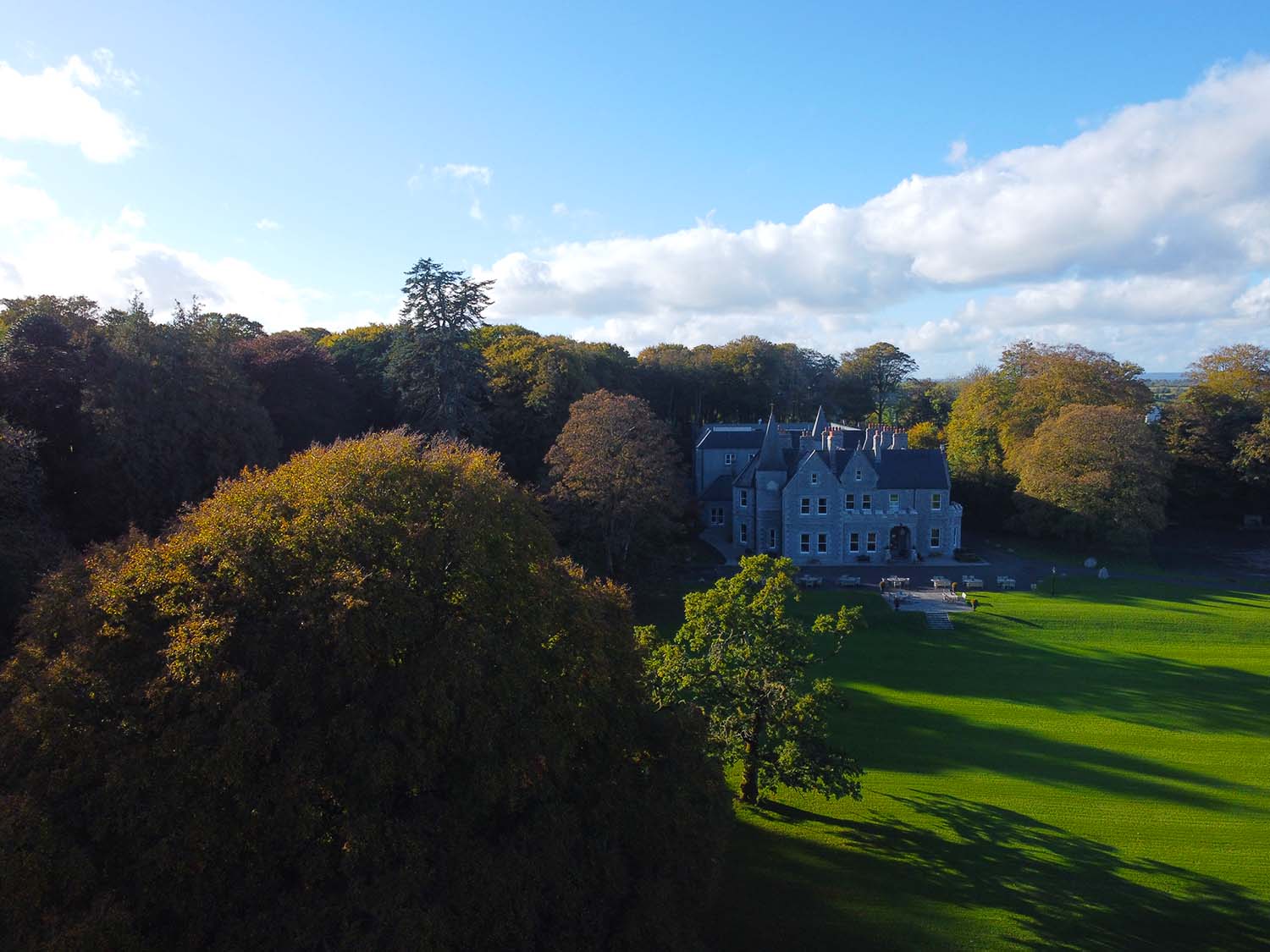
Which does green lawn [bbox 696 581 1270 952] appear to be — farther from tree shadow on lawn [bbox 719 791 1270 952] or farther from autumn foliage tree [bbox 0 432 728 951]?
autumn foliage tree [bbox 0 432 728 951]

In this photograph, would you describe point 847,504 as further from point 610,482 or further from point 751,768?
point 751,768

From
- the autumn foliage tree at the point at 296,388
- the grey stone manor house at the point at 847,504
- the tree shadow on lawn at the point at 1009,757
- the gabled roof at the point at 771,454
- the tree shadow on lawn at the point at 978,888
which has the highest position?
the autumn foliage tree at the point at 296,388

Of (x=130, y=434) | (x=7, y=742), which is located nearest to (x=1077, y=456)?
(x=130, y=434)

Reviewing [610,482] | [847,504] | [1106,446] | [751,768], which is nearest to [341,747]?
[751,768]

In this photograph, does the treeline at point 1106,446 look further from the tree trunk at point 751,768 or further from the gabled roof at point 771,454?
the tree trunk at point 751,768

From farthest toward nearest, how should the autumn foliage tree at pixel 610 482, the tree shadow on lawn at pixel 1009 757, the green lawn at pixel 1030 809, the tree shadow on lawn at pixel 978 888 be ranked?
the autumn foliage tree at pixel 610 482 < the tree shadow on lawn at pixel 1009 757 < the green lawn at pixel 1030 809 < the tree shadow on lawn at pixel 978 888

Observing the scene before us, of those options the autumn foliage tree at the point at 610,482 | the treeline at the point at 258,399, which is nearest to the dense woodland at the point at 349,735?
the treeline at the point at 258,399

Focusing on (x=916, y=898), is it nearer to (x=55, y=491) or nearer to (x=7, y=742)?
(x=7, y=742)
